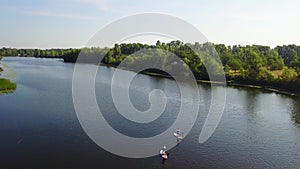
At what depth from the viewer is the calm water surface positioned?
2308cm

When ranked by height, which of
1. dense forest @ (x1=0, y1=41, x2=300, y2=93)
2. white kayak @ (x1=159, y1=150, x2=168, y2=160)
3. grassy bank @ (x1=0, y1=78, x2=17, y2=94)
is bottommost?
white kayak @ (x1=159, y1=150, x2=168, y2=160)

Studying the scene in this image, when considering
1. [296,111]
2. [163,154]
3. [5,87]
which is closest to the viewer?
[163,154]

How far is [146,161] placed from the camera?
76.3 ft

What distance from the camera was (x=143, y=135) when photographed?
96.6 feet

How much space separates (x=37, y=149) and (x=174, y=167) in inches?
476

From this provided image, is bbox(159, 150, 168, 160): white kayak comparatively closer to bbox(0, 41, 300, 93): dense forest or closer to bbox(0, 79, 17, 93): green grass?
bbox(0, 79, 17, 93): green grass

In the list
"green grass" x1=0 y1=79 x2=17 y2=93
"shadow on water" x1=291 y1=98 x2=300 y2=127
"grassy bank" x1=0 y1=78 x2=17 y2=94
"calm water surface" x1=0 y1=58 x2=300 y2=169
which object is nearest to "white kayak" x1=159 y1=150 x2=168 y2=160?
"calm water surface" x1=0 y1=58 x2=300 y2=169

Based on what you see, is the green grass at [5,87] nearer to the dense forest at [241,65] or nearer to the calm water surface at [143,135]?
the calm water surface at [143,135]

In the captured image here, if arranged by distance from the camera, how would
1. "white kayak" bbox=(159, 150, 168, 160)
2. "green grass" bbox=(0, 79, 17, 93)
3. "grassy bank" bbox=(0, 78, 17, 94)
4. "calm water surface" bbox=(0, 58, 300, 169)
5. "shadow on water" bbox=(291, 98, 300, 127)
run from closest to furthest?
"calm water surface" bbox=(0, 58, 300, 169), "white kayak" bbox=(159, 150, 168, 160), "shadow on water" bbox=(291, 98, 300, 127), "grassy bank" bbox=(0, 78, 17, 94), "green grass" bbox=(0, 79, 17, 93)

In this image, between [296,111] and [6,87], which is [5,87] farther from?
[296,111]

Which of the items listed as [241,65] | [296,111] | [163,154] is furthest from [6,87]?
[241,65]

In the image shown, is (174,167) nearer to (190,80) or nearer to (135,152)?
(135,152)

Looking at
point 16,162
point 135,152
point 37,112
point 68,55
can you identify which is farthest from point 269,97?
point 68,55

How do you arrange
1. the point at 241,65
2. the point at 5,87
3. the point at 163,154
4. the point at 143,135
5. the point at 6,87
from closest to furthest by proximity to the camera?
Result: the point at 163,154 < the point at 143,135 < the point at 5,87 < the point at 6,87 < the point at 241,65
